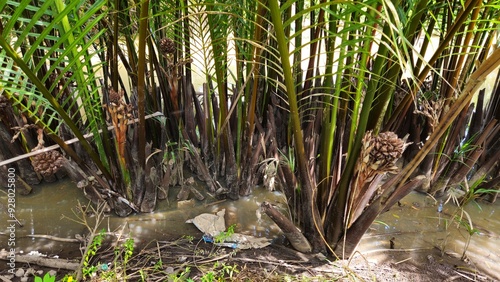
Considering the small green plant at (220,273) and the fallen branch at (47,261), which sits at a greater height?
the fallen branch at (47,261)

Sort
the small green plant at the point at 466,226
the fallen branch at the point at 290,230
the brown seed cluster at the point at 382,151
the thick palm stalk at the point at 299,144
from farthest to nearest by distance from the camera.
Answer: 1. the small green plant at the point at 466,226
2. the fallen branch at the point at 290,230
3. the brown seed cluster at the point at 382,151
4. the thick palm stalk at the point at 299,144

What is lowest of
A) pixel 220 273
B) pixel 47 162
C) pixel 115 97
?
pixel 220 273

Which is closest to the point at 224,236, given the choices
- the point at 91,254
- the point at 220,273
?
the point at 220,273

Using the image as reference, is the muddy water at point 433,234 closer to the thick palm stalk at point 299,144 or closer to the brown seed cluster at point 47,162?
the thick palm stalk at point 299,144

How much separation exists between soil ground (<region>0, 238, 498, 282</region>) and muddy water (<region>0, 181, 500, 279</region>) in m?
0.03

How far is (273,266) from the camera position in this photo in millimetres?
1125

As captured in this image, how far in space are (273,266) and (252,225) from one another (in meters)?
0.22

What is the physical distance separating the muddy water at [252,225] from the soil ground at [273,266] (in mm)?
34

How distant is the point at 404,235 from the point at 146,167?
2.91 ft

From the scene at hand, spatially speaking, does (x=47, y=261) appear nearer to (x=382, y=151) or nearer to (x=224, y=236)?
(x=224, y=236)

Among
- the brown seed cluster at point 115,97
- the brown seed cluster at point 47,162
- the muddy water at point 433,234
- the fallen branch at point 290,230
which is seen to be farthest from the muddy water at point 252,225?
the brown seed cluster at point 115,97

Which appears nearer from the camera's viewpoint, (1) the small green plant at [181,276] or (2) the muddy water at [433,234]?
(1) the small green plant at [181,276]

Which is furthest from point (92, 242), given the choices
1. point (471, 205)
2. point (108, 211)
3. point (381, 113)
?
point (471, 205)

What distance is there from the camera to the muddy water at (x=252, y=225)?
1.19 meters
